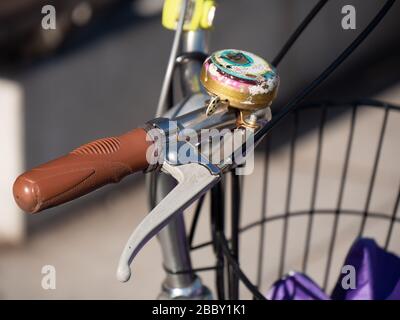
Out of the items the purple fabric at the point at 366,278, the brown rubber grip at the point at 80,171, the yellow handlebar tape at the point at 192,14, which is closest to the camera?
the brown rubber grip at the point at 80,171

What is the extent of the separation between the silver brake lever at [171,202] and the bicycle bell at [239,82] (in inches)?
2.3

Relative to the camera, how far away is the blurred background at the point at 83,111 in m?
1.93

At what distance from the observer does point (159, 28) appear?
2.24 meters

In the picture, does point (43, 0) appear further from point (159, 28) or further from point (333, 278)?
point (333, 278)

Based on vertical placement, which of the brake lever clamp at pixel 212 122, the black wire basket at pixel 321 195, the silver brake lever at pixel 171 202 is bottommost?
the black wire basket at pixel 321 195

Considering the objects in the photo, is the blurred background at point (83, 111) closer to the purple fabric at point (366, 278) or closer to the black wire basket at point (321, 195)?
the black wire basket at point (321, 195)

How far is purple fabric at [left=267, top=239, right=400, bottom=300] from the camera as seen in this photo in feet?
3.13

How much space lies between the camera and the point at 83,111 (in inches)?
83.0

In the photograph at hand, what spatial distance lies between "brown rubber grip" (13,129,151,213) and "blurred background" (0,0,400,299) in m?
1.27

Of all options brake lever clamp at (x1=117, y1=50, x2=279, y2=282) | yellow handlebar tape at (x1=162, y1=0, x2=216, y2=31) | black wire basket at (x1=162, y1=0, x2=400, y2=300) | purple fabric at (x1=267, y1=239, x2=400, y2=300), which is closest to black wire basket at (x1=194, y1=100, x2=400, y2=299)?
black wire basket at (x1=162, y1=0, x2=400, y2=300)

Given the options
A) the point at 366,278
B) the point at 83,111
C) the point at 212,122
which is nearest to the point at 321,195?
the point at 83,111

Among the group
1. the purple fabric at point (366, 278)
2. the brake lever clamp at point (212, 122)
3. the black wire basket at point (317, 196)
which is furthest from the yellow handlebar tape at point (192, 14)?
the black wire basket at point (317, 196)

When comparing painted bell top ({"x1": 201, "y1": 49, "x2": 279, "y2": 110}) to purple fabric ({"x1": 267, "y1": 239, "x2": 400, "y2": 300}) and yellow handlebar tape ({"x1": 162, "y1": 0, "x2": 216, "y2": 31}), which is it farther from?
purple fabric ({"x1": 267, "y1": 239, "x2": 400, "y2": 300})

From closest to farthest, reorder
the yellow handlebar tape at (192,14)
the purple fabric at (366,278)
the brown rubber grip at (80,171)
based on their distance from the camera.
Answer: the brown rubber grip at (80,171) → the yellow handlebar tape at (192,14) → the purple fabric at (366,278)
